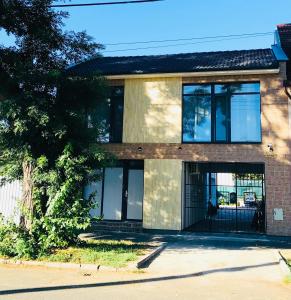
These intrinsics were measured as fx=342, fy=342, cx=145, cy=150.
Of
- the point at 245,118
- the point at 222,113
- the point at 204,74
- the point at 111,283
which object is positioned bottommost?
the point at 111,283

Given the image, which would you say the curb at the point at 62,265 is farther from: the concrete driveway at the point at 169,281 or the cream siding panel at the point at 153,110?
the cream siding panel at the point at 153,110

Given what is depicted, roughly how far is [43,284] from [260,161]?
9214 millimetres

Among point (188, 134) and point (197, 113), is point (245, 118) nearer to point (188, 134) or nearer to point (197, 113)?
point (197, 113)

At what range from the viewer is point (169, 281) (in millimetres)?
6852

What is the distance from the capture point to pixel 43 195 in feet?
31.1

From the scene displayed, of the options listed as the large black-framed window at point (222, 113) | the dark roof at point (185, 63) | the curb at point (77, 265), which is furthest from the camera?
the dark roof at point (185, 63)

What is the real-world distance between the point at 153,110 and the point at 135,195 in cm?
367

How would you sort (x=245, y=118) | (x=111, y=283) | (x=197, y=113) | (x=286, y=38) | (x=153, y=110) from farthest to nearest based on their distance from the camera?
(x=286, y=38) → (x=153, y=110) → (x=197, y=113) → (x=245, y=118) → (x=111, y=283)

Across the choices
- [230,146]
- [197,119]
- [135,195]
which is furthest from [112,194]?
[230,146]

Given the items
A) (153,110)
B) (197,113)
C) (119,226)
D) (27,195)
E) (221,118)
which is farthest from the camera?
(153,110)

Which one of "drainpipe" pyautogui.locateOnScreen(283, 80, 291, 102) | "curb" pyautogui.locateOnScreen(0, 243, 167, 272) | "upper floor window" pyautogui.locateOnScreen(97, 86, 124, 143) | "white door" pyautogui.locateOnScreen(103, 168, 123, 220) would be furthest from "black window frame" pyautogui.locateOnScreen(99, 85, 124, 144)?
"curb" pyautogui.locateOnScreen(0, 243, 167, 272)

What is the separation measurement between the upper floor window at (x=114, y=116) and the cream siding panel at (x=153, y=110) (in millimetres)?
343

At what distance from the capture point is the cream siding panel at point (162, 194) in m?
13.4

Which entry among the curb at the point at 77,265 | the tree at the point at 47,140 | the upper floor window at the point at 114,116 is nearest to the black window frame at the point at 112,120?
the upper floor window at the point at 114,116
